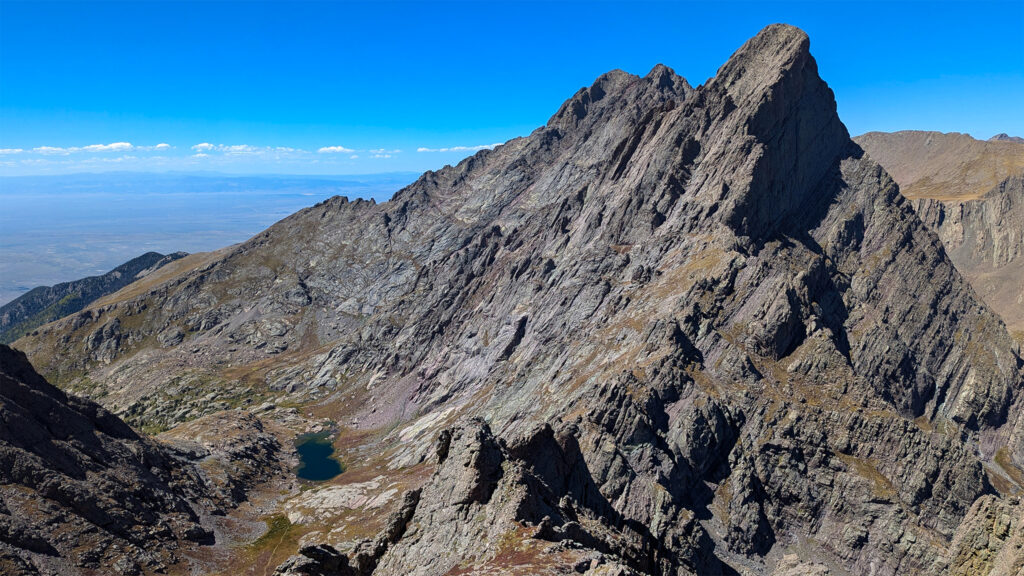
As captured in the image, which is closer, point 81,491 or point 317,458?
point 81,491

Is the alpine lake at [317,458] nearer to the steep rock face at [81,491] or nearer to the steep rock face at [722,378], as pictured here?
the steep rock face at [722,378]

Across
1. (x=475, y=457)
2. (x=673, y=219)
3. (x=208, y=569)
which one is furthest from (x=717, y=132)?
(x=208, y=569)

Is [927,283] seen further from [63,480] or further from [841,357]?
[63,480]

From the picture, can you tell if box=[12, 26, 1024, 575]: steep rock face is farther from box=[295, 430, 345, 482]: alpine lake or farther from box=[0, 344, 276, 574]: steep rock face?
box=[0, 344, 276, 574]: steep rock face

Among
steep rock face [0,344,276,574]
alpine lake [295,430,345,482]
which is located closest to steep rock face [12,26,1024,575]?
alpine lake [295,430,345,482]

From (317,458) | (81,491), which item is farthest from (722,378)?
(317,458)

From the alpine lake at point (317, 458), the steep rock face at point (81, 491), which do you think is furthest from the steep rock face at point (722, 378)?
the steep rock face at point (81, 491)

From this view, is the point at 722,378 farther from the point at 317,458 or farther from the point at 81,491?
the point at 317,458
